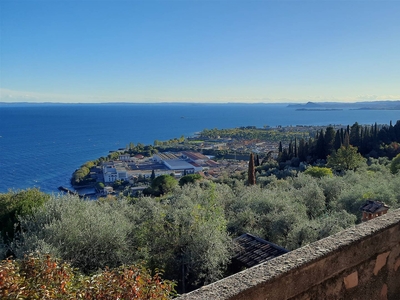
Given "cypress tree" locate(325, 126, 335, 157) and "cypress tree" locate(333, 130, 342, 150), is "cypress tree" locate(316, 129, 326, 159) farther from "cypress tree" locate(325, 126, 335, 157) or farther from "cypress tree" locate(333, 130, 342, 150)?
"cypress tree" locate(333, 130, 342, 150)

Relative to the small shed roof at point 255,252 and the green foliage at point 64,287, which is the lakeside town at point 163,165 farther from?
the green foliage at point 64,287

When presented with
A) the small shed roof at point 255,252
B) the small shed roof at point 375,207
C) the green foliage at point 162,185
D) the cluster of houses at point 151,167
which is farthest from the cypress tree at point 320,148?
the small shed roof at point 255,252

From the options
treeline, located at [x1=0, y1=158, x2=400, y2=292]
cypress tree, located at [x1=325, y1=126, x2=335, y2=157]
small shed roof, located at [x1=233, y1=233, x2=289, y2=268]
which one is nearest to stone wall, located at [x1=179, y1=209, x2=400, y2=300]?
treeline, located at [x1=0, y1=158, x2=400, y2=292]

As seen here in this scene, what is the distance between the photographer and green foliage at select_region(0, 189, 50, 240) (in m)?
12.2

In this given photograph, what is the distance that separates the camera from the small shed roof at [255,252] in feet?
34.6

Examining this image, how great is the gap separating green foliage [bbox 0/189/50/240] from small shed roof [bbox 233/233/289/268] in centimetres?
790

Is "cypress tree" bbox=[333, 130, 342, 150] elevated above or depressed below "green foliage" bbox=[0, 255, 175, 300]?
below

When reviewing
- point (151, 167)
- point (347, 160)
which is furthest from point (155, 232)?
point (151, 167)

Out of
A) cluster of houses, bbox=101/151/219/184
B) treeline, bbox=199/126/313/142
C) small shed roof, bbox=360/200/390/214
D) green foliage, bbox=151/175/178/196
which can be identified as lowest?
cluster of houses, bbox=101/151/219/184

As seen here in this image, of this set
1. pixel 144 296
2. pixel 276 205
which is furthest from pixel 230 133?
pixel 144 296

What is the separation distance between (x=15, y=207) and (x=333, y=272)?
541 inches

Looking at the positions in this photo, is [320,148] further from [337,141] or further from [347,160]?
[347,160]

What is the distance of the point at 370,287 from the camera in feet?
8.55

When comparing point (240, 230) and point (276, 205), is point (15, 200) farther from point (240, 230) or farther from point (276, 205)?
point (276, 205)
